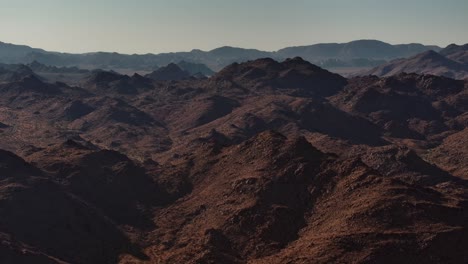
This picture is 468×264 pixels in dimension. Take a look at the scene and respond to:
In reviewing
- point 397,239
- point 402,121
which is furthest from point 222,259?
point 402,121

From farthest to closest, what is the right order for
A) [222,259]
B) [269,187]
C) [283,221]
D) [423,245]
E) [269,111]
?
[269,111] < [269,187] < [283,221] < [222,259] < [423,245]

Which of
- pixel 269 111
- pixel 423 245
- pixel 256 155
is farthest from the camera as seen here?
pixel 269 111

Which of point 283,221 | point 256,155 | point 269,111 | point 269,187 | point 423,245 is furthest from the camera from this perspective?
point 269,111

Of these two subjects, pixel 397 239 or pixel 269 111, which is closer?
pixel 397 239

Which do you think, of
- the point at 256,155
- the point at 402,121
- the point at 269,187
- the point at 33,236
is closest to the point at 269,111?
the point at 402,121

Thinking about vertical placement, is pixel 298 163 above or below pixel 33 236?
above

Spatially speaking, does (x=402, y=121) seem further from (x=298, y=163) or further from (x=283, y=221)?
(x=283, y=221)

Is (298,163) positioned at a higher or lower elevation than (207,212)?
higher

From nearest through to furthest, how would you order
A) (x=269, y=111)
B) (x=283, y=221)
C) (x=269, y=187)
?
(x=283, y=221), (x=269, y=187), (x=269, y=111)

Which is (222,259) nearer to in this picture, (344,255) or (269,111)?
(344,255)
